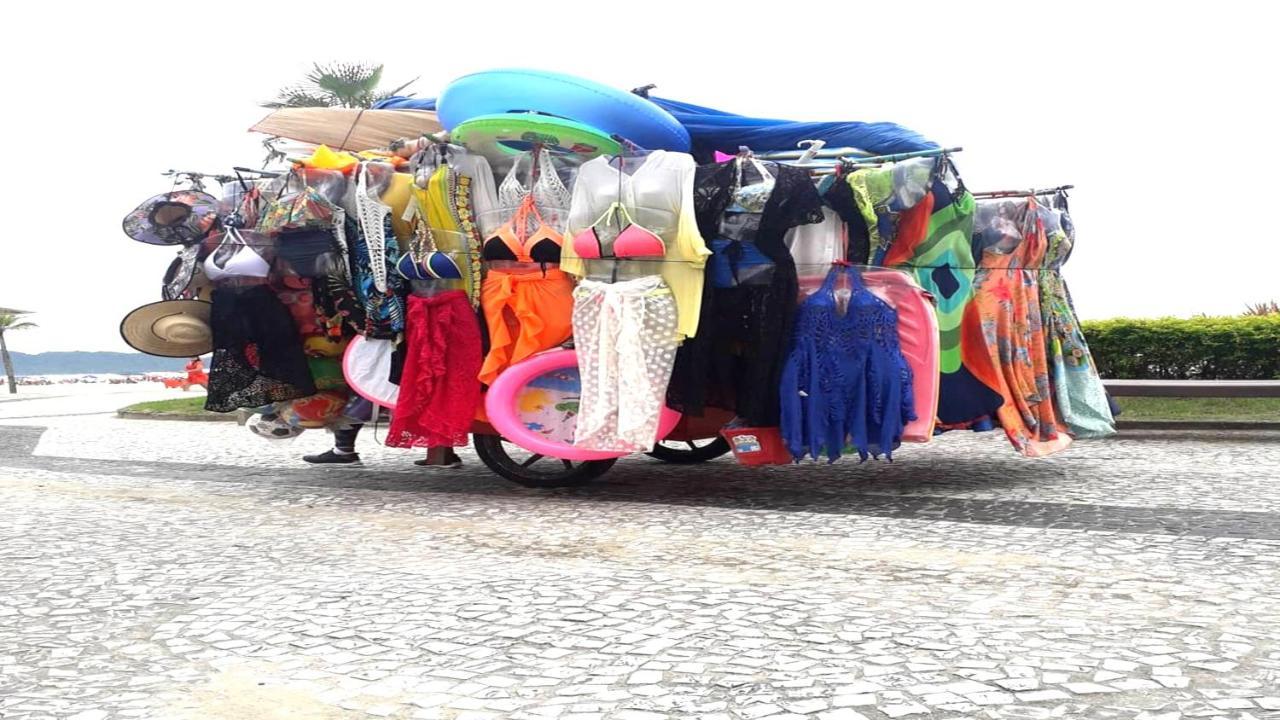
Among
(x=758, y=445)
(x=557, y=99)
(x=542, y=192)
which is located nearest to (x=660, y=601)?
(x=758, y=445)

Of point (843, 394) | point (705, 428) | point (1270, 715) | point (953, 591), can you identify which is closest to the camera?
point (1270, 715)

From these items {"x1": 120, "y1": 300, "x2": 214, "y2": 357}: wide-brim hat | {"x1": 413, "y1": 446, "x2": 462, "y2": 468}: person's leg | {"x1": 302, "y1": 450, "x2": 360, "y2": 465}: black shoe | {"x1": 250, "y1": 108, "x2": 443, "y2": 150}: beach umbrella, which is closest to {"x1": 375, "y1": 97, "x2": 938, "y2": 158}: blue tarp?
{"x1": 250, "y1": 108, "x2": 443, "y2": 150}: beach umbrella

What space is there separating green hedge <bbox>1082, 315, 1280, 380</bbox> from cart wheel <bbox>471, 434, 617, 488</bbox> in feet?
29.6

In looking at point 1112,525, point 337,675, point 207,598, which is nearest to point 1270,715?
point 337,675

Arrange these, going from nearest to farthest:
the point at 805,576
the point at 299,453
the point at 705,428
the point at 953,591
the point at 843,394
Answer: the point at 953,591
the point at 805,576
the point at 843,394
the point at 705,428
the point at 299,453

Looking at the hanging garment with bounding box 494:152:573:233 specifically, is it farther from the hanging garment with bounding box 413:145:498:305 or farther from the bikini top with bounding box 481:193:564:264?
the hanging garment with bounding box 413:145:498:305

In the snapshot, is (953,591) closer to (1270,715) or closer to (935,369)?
(1270,715)

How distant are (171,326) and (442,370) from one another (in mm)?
2311

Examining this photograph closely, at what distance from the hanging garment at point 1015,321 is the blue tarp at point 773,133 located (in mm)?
763

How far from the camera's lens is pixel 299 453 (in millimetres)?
11938

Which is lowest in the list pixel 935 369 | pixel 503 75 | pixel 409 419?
pixel 409 419

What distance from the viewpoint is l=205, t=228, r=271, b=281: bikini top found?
775 centimetres

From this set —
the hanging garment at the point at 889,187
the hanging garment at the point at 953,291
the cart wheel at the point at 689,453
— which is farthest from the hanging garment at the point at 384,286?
the hanging garment at the point at 953,291

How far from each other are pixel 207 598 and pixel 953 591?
3011 millimetres
